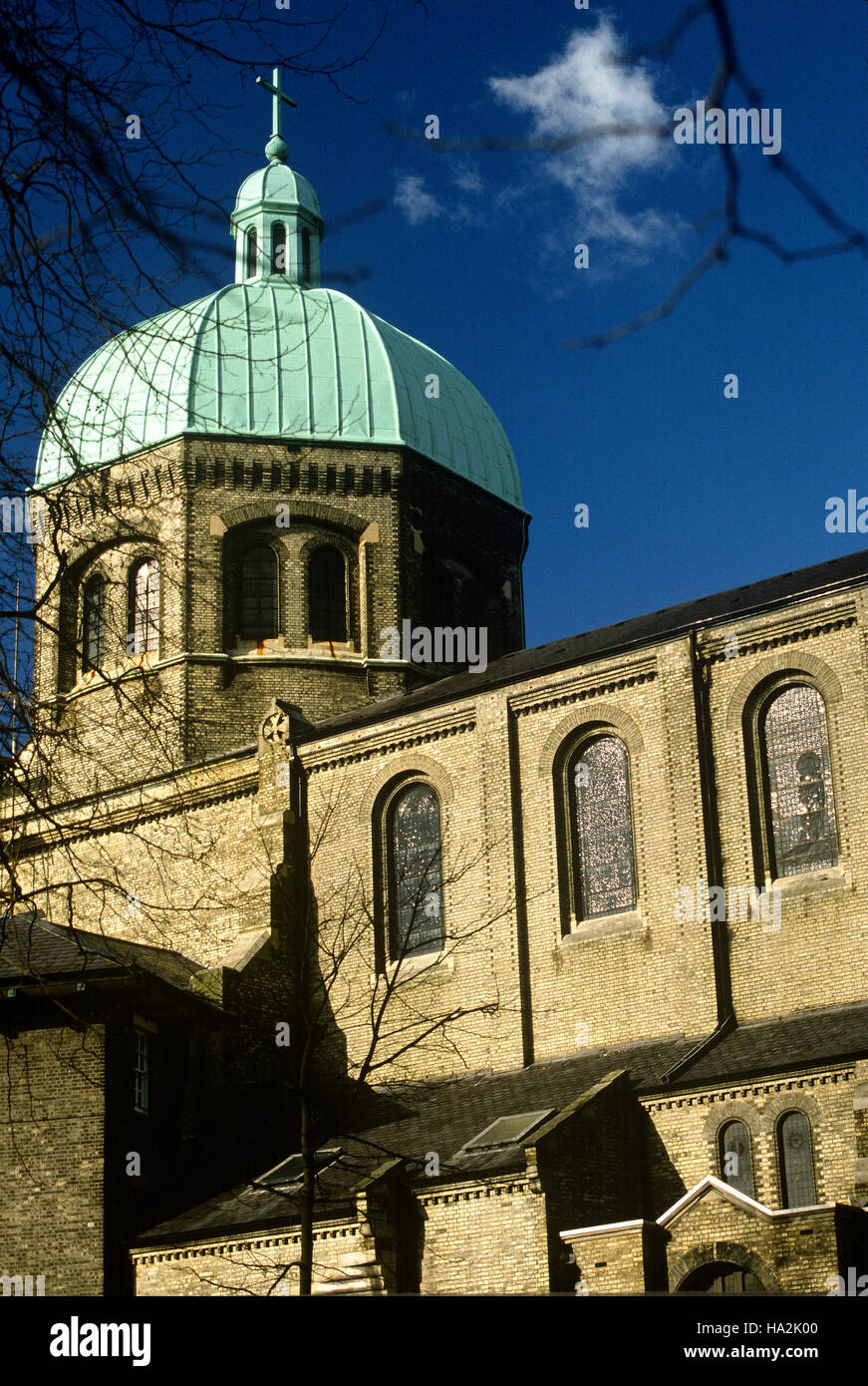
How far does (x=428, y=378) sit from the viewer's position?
40188 mm

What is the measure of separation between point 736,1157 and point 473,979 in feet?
19.9

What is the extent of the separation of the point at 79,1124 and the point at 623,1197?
7829 mm

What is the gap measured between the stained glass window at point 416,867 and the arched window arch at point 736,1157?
6.70 metres

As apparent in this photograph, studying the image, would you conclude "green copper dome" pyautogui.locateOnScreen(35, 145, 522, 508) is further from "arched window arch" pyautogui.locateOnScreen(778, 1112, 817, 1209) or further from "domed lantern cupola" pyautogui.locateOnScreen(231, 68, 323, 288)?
→ "arched window arch" pyautogui.locateOnScreen(778, 1112, 817, 1209)

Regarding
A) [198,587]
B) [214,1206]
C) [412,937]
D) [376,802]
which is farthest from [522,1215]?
[198,587]

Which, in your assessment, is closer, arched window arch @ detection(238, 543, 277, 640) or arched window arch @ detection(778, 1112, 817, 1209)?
arched window arch @ detection(778, 1112, 817, 1209)

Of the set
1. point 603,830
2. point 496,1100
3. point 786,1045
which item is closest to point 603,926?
point 603,830

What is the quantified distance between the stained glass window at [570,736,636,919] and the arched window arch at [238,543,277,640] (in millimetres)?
9748

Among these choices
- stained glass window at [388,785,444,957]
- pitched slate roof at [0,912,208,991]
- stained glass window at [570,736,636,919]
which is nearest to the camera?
pitched slate roof at [0,912,208,991]

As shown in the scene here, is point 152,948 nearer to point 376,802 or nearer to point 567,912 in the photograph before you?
point 376,802

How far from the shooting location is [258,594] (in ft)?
122

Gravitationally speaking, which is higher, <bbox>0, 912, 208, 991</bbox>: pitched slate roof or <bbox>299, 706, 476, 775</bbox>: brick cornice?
<bbox>299, 706, 476, 775</bbox>: brick cornice

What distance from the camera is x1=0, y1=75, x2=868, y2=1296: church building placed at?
2364cm

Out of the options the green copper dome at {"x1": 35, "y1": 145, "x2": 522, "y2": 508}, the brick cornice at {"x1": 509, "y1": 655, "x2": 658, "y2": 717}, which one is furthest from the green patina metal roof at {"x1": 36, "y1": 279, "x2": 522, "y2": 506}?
the brick cornice at {"x1": 509, "y1": 655, "x2": 658, "y2": 717}
